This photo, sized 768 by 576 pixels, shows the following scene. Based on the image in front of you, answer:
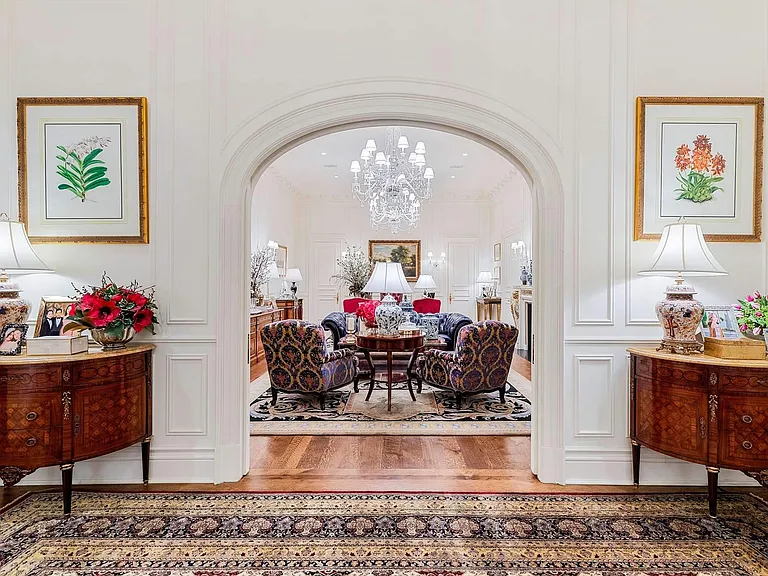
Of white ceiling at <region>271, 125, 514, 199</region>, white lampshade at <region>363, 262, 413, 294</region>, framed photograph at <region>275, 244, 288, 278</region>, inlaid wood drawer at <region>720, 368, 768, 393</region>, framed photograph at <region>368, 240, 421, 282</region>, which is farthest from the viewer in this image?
framed photograph at <region>368, 240, 421, 282</region>

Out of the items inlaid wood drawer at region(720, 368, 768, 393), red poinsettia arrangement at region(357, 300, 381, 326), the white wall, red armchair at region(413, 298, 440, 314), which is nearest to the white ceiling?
red armchair at region(413, 298, 440, 314)

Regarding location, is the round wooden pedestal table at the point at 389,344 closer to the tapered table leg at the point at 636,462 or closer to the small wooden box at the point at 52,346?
the tapered table leg at the point at 636,462

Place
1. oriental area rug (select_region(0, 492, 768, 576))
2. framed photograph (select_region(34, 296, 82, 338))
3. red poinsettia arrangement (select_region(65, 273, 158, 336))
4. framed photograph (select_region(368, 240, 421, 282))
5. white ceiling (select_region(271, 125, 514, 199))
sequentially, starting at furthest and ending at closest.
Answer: framed photograph (select_region(368, 240, 421, 282))
white ceiling (select_region(271, 125, 514, 199))
framed photograph (select_region(34, 296, 82, 338))
red poinsettia arrangement (select_region(65, 273, 158, 336))
oriental area rug (select_region(0, 492, 768, 576))

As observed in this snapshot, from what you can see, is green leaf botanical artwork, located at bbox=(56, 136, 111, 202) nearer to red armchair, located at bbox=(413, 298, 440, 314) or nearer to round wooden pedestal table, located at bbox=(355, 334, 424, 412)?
round wooden pedestal table, located at bbox=(355, 334, 424, 412)

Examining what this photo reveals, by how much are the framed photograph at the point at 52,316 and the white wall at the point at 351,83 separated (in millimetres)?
159

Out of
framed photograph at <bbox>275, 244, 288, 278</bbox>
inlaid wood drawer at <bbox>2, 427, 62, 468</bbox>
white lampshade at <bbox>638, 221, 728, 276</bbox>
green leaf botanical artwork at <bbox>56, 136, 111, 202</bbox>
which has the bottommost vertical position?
inlaid wood drawer at <bbox>2, 427, 62, 468</bbox>

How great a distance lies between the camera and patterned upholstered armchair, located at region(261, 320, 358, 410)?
4449 mm

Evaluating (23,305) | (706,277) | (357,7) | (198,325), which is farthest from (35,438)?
(706,277)

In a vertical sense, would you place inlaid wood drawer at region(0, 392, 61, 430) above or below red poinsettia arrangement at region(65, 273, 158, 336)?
below

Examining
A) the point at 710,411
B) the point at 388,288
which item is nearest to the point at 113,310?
the point at 388,288

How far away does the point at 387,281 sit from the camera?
15.2 feet

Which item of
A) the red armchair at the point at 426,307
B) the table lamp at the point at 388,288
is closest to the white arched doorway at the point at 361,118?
the table lamp at the point at 388,288

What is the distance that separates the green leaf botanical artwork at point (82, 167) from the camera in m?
3.06

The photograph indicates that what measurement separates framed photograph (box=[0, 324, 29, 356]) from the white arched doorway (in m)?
1.06
